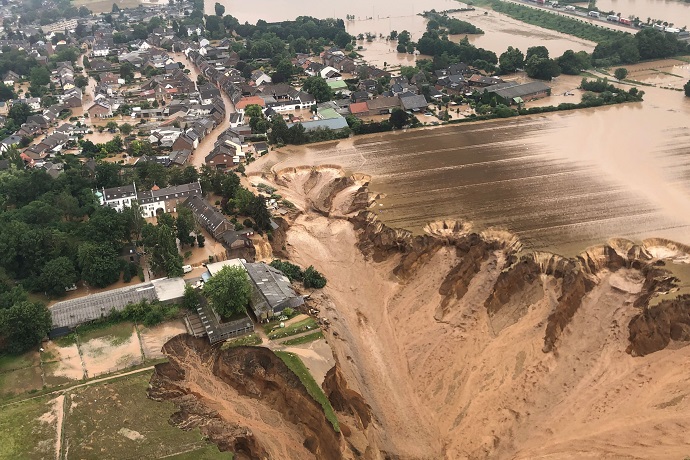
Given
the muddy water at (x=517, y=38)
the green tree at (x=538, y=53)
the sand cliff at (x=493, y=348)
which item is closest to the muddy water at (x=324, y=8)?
the muddy water at (x=517, y=38)

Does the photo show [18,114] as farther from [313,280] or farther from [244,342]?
[244,342]

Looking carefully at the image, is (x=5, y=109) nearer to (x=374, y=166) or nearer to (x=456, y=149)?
(x=374, y=166)

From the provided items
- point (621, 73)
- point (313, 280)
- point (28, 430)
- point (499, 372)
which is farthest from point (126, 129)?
point (621, 73)

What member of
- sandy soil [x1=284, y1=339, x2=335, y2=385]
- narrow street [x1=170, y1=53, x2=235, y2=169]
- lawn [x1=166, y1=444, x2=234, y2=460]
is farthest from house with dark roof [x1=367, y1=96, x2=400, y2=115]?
lawn [x1=166, y1=444, x2=234, y2=460]

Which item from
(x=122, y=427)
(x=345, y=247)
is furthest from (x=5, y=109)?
(x=122, y=427)

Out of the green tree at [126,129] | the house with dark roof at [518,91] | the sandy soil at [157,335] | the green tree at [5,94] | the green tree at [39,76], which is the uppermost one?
the house with dark roof at [518,91]

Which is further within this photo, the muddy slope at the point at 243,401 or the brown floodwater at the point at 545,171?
the brown floodwater at the point at 545,171

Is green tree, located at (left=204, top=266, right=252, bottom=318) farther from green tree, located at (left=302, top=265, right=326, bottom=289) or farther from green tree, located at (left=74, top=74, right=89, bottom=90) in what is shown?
green tree, located at (left=74, top=74, right=89, bottom=90)

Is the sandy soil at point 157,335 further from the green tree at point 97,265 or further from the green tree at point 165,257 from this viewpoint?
the green tree at point 97,265
